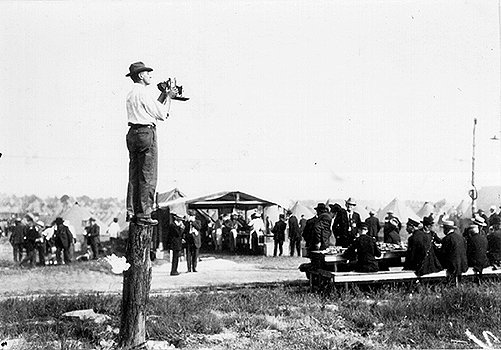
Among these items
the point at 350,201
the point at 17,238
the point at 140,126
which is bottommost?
the point at 17,238

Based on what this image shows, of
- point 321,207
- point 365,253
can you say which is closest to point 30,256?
point 321,207

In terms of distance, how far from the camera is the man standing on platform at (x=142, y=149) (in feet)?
18.7

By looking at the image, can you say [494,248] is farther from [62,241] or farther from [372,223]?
[62,241]

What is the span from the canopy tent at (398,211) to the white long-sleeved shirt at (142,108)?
20.6ft

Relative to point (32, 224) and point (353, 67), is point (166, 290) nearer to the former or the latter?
point (32, 224)

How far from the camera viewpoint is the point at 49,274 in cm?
1019

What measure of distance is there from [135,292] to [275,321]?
212 cm

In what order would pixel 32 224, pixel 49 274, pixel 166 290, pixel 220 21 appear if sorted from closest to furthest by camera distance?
1. pixel 220 21
2. pixel 166 290
3. pixel 49 274
4. pixel 32 224

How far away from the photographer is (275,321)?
6.73 metres

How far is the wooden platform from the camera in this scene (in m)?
8.14

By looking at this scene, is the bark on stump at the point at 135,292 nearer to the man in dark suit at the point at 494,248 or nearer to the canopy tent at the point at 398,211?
the canopy tent at the point at 398,211

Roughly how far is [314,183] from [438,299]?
10.4ft

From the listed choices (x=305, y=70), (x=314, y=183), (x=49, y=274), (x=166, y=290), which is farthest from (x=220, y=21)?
(x=49, y=274)

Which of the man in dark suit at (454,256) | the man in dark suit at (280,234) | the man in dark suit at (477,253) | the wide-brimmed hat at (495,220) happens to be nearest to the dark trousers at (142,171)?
the man in dark suit at (454,256)
